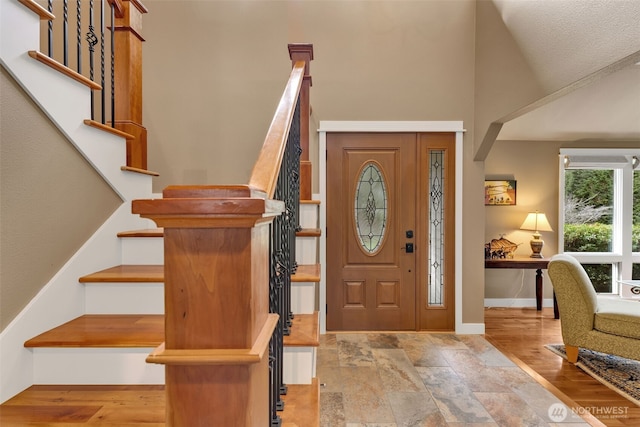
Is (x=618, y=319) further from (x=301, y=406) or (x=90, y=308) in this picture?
(x=90, y=308)

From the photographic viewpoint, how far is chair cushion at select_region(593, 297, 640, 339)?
10.4 feet

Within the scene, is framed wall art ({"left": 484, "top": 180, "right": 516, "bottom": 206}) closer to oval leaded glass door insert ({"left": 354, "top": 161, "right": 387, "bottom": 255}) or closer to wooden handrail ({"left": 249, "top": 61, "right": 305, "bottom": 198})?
oval leaded glass door insert ({"left": 354, "top": 161, "right": 387, "bottom": 255})

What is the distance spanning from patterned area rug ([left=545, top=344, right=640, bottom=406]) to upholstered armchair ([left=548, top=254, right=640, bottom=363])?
6.2 inches

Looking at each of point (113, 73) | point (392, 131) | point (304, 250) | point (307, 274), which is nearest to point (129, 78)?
point (113, 73)

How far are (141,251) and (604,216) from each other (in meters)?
6.42

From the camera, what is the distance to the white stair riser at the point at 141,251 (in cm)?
199

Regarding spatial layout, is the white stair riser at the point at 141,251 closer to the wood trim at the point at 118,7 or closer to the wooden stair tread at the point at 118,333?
the wooden stair tread at the point at 118,333

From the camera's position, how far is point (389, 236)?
4113mm

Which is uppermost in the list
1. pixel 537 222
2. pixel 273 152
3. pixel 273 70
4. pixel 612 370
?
pixel 273 70

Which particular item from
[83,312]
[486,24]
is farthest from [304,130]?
[486,24]

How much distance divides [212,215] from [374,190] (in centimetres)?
361

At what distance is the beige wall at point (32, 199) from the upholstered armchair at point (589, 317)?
12.4ft

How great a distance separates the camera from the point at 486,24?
3742 mm

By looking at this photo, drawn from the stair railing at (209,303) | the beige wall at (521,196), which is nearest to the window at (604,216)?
the beige wall at (521,196)
